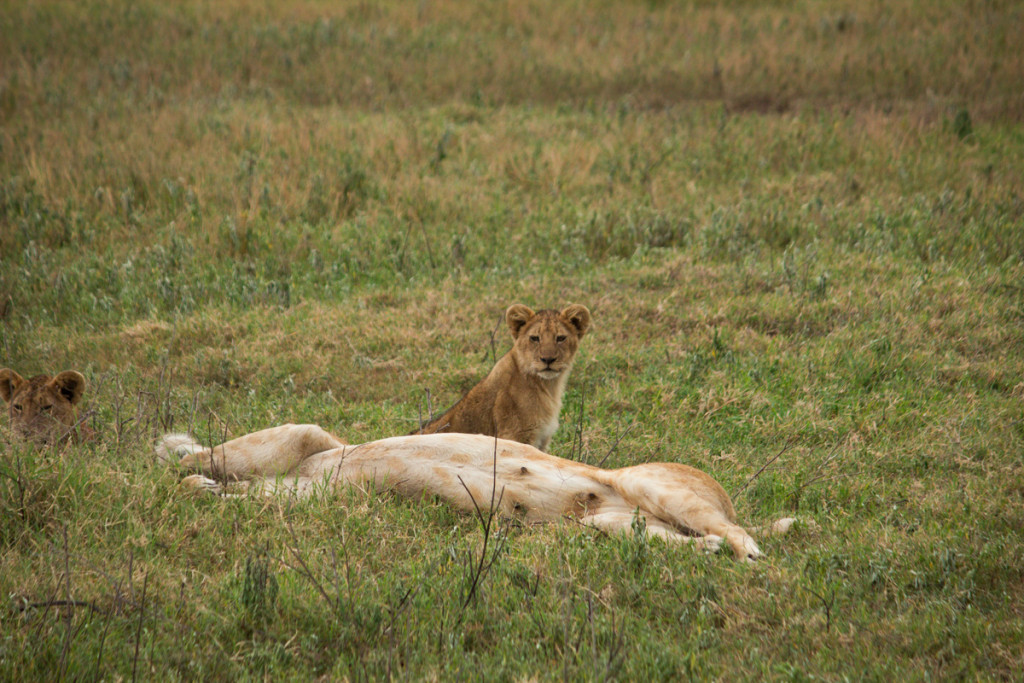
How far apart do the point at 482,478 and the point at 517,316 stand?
94.5 inches

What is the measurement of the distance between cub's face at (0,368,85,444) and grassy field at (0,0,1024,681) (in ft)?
0.95

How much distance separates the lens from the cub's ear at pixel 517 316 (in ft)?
22.9

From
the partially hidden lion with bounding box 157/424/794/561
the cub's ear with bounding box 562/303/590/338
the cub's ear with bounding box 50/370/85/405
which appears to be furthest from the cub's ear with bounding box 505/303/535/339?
the cub's ear with bounding box 50/370/85/405

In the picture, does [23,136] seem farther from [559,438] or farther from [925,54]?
[925,54]

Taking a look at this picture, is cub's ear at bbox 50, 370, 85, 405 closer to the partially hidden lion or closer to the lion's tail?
the lion's tail

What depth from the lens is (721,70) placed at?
18.4 meters

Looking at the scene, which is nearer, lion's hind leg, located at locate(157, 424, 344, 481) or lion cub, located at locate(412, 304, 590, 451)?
lion's hind leg, located at locate(157, 424, 344, 481)

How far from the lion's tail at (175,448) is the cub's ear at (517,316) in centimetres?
265

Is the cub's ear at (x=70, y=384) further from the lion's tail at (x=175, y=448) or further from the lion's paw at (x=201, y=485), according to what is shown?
the lion's paw at (x=201, y=485)

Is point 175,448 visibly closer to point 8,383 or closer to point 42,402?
point 42,402

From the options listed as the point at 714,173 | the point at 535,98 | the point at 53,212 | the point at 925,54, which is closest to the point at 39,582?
the point at 53,212

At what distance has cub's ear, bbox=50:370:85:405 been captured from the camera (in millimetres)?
5867

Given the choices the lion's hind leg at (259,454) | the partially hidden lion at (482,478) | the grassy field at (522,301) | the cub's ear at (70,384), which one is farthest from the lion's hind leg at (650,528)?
the cub's ear at (70,384)

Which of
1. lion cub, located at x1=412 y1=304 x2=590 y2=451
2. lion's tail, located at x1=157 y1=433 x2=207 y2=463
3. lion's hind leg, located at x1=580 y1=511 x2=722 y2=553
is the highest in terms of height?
lion's hind leg, located at x1=580 y1=511 x2=722 y2=553
